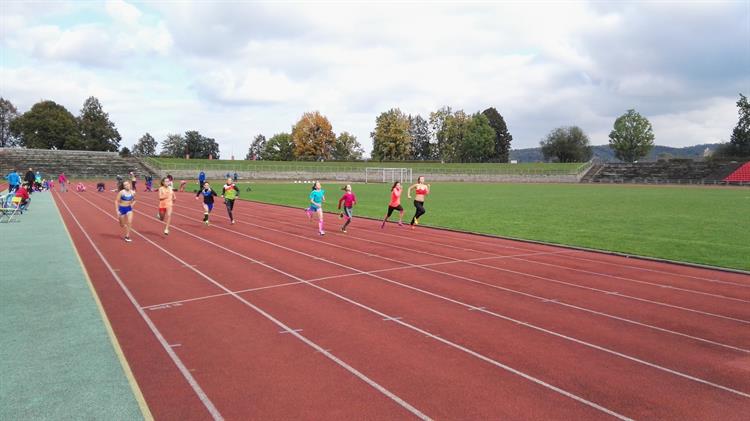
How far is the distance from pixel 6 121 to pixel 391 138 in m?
73.0

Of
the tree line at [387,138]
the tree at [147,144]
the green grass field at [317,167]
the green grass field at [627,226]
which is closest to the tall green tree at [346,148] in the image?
the tree line at [387,138]

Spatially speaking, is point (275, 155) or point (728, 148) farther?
point (275, 155)

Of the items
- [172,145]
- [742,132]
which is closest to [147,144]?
[172,145]

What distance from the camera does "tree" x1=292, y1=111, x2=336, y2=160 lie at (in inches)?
4215

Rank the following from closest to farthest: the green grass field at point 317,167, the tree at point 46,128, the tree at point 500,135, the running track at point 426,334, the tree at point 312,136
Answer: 1. the running track at point 426,334
2. the green grass field at point 317,167
3. the tree at point 46,128
4. the tree at point 312,136
5. the tree at point 500,135

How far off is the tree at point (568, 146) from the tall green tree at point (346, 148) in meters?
44.2

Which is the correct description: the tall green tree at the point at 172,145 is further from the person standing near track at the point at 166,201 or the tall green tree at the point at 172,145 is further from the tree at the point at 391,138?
the person standing near track at the point at 166,201

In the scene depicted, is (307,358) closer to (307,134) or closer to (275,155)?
(307,134)

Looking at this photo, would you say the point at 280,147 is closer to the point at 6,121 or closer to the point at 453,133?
the point at 453,133

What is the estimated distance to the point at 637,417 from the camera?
476 centimetres

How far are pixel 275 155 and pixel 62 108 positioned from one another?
167 feet

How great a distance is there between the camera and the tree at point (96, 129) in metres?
97.9

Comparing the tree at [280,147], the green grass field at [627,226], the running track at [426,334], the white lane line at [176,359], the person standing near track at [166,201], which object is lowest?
the green grass field at [627,226]

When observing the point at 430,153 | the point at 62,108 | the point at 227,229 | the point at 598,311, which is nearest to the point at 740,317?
the point at 598,311
